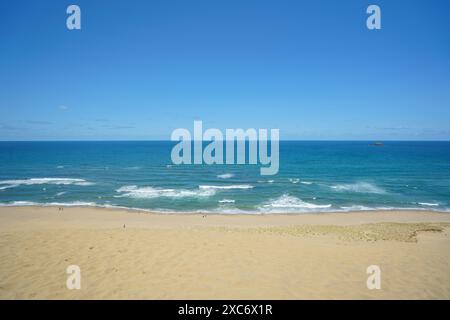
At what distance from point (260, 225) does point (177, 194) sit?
13.6m

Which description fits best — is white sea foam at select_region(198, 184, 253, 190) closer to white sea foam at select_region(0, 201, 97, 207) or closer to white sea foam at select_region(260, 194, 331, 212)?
white sea foam at select_region(260, 194, 331, 212)

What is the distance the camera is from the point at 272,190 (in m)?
31.4

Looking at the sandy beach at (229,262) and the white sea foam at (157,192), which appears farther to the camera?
the white sea foam at (157,192)

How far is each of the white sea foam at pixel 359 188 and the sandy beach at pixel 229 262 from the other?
14.4 meters

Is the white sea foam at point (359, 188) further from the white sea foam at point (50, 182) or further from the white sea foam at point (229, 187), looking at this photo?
the white sea foam at point (50, 182)

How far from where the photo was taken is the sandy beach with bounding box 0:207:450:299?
8.13 m

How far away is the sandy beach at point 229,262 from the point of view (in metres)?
8.13

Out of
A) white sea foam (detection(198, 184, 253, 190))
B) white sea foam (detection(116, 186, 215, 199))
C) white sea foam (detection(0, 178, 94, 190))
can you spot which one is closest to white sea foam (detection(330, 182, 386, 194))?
white sea foam (detection(198, 184, 253, 190))

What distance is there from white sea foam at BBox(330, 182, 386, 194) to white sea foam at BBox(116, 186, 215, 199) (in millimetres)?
16383

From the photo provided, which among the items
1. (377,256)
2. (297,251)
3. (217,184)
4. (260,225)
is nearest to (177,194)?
(217,184)

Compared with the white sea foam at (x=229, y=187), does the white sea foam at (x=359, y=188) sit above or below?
below

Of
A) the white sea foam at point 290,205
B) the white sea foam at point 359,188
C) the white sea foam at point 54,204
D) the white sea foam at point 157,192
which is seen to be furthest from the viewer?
the white sea foam at point 359,188

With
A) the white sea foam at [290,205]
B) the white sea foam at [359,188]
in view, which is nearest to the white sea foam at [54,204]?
the white sea foam at [290,205]

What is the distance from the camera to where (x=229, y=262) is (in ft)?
33.4
